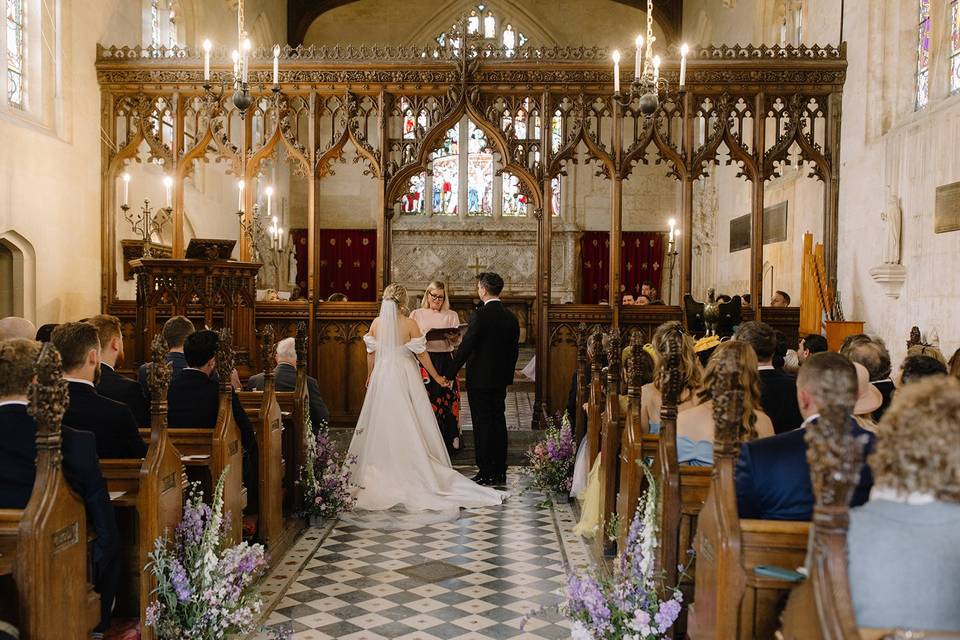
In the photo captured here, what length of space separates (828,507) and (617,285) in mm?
8015

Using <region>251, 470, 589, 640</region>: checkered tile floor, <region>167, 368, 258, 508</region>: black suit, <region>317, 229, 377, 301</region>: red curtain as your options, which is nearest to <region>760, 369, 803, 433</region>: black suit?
<region>251, 470, 589, 640</region>: checkered tile floor

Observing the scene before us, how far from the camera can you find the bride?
6.31 meters

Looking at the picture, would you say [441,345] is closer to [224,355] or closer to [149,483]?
[224,355]

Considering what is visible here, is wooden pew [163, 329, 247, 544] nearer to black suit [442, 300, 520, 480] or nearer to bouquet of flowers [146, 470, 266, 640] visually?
bouquet of flowers [146, 470, 266, 640]

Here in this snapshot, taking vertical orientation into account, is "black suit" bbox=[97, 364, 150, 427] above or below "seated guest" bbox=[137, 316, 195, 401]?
below

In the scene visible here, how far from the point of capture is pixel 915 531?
71.3 inches

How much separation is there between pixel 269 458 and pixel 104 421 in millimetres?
1619

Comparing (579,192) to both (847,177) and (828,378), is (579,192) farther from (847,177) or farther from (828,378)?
(828,378)

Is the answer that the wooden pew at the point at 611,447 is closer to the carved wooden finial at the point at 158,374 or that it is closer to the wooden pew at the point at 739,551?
the wooden pew at the point at 739,551

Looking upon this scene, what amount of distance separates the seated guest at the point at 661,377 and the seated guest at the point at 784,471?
1162 millimetres

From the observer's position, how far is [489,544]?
5500 mm

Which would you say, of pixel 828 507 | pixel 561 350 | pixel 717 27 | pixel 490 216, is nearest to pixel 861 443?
pixel 828 507

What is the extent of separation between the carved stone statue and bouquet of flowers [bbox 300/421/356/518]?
17.4 feet

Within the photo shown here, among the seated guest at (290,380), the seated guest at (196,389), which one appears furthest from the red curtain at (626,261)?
the seated guest at (196,389)
